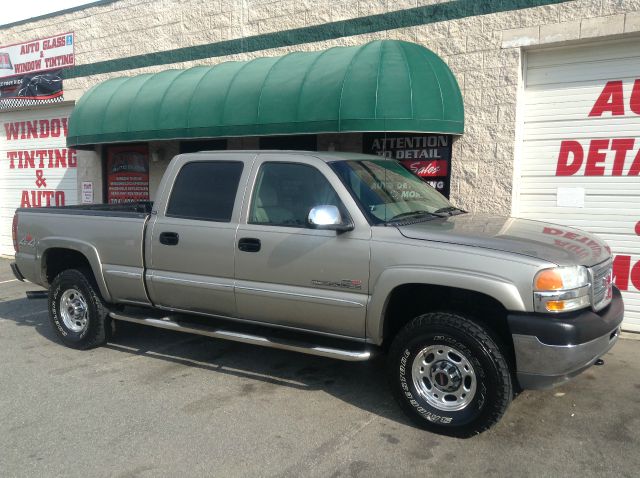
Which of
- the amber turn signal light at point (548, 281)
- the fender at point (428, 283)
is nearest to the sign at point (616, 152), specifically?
the amber turn signal light at point (548, 281)

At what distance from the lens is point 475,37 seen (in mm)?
7723

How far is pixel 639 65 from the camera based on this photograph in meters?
6.79

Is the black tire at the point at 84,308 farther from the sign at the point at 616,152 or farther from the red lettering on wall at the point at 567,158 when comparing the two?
the sign at the point at 616,152

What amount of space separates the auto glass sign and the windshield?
9.95 metres

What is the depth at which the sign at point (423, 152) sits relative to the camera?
8117mm

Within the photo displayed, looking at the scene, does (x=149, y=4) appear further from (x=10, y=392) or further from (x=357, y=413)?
(x=357, y=413)

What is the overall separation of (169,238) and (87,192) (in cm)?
784

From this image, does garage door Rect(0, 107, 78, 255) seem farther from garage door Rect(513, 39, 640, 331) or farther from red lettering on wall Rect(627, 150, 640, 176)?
red lettering on wall Rect(627, 150, 640, 176)

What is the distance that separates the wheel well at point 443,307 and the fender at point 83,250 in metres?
3.01

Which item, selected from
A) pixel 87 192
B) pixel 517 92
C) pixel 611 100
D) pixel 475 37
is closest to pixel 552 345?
pixel 611 100

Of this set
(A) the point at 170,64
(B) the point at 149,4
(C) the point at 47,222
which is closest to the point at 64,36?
(B) the point at 149,4

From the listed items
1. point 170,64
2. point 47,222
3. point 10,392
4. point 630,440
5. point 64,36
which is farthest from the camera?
point 64,36

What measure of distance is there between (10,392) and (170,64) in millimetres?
7479

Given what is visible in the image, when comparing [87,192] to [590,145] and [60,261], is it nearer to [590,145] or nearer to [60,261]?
[60,261]
